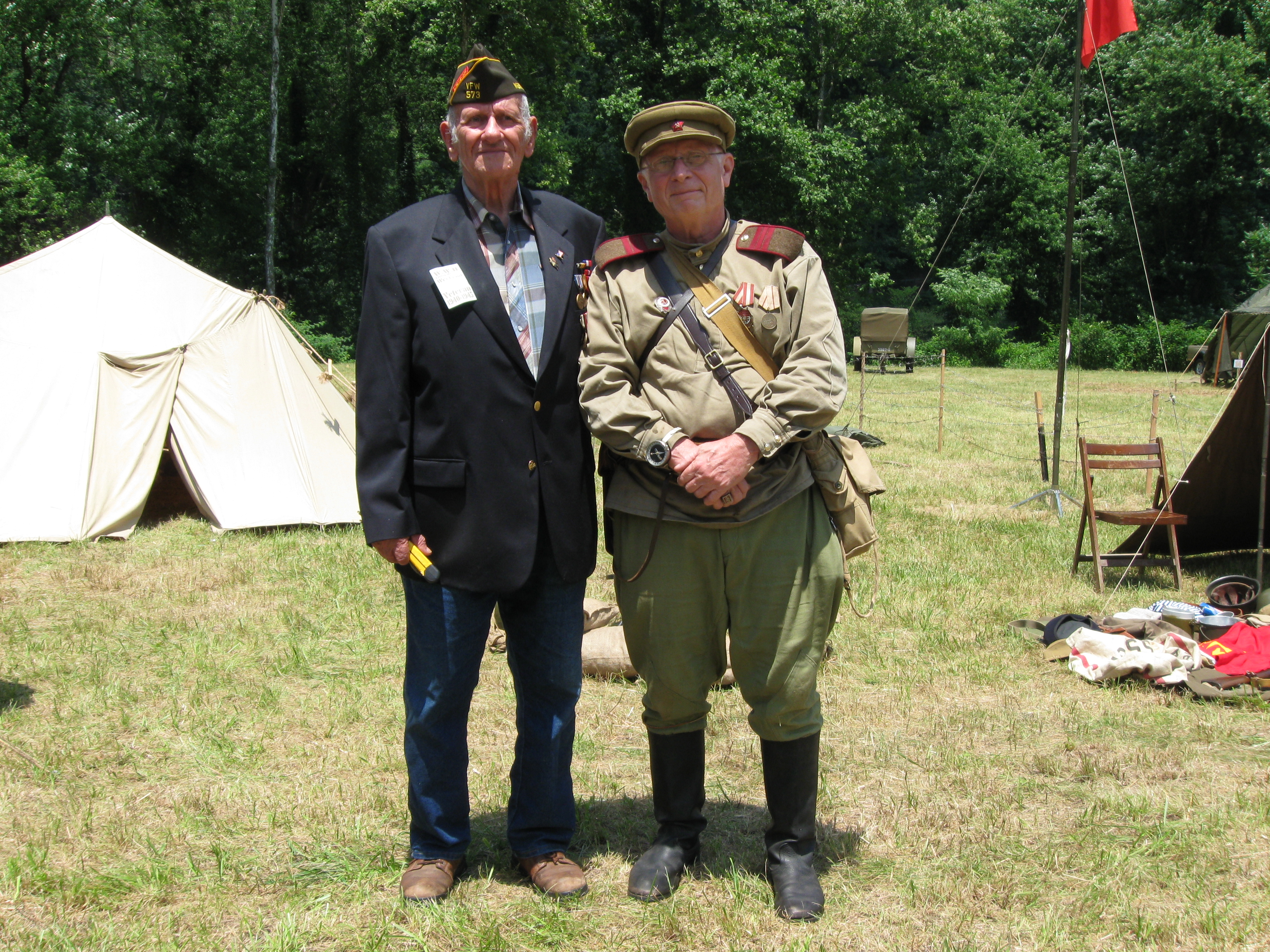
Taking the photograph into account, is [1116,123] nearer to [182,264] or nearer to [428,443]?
[182,264]

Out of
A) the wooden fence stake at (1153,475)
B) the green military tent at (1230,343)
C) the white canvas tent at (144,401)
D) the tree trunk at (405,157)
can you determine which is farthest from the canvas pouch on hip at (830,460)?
the tree trunk at (405,157)

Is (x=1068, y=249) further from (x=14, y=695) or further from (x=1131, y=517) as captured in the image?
(x=14, y=695)

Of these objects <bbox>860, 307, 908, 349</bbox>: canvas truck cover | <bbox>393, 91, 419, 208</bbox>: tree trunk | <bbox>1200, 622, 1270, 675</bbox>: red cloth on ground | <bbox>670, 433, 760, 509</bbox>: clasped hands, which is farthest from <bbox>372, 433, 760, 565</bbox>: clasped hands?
<bbox>393, 91, 419, 208</bbox>: tree trunk

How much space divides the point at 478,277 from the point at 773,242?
802 millimetres

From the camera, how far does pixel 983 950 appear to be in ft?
9.23

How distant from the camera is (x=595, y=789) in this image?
12.9 feet

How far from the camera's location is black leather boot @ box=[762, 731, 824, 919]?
2971 millimetres

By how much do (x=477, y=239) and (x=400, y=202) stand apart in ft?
98.3

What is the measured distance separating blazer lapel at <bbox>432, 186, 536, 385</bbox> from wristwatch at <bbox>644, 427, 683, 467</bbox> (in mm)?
380

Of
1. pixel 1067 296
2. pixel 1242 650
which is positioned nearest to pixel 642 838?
pixel 1242 650

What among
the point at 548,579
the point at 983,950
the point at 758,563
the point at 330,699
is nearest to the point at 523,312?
the point at 548,579

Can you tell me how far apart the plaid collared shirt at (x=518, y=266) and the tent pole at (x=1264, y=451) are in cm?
477

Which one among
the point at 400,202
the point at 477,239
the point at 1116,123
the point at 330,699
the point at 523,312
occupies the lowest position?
the point at 330,699

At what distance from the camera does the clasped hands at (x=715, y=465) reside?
108 inches
